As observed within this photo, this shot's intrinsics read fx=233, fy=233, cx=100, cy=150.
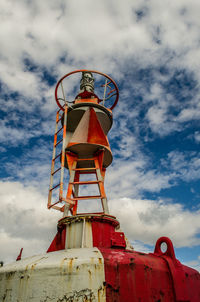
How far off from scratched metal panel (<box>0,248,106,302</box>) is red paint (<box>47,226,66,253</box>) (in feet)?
8.33

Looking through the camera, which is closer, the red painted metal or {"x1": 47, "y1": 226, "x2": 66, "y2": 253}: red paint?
the red painted metal

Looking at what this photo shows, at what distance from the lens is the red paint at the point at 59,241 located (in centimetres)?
938

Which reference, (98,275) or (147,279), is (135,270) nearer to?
(147,279)

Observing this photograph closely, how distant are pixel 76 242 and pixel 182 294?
3.93 metres

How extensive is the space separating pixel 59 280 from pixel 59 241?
378cm

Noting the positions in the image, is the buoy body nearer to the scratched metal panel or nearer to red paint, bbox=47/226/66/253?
the scratched metal panel

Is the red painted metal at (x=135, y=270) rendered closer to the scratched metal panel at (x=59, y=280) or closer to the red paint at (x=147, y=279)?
the red paint at (x=147, y=279)

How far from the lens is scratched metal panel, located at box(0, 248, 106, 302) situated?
Answer: 582cm

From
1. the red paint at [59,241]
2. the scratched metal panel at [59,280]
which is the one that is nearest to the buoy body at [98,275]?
the scratched metal panel at [59,280]

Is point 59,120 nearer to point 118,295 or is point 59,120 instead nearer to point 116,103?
point 116,103

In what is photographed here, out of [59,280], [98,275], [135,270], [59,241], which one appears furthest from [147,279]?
[59,241]

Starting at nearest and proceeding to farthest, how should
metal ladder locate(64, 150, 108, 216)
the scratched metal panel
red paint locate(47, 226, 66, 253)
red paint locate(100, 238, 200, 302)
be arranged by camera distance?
the scratched metal panel, red paint locate(100, 238, 200, 302), red paint locate(47, 226, 66, 253), metal ladder locate(64, 150, 108, 216)

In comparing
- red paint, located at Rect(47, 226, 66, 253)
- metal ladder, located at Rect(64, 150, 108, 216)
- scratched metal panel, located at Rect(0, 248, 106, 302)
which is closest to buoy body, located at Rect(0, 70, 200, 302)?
scratched metal panel, located at Rect(0, 248, 106, 302)

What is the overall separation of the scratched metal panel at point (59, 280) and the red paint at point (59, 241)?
2540 millimetres
